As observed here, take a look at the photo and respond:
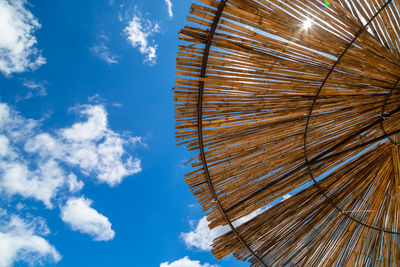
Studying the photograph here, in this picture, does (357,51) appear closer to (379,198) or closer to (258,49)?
(258,49)

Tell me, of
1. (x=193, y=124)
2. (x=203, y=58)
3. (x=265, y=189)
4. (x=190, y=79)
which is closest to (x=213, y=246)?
(x=265, y=189)

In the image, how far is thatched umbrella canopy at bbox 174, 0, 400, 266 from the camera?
9.14 ft

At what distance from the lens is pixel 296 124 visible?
343 centimetres

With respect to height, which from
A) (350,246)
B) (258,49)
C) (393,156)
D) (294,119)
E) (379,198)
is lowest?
(350,246)

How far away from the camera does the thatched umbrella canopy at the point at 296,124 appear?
2787mm

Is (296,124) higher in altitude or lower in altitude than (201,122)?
lower

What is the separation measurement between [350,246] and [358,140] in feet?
5.35

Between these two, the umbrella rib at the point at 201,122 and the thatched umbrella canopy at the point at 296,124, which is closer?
the umbrella rib at the point at 201,122

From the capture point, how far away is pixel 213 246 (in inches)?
143

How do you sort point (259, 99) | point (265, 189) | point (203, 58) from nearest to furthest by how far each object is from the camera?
1. point (203, 58)
2. point (259, 99)
3. point (265, 189)

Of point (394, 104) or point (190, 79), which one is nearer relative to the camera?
point (190, 79)

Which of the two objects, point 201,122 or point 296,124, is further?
point 296,124

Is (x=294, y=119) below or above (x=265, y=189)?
above

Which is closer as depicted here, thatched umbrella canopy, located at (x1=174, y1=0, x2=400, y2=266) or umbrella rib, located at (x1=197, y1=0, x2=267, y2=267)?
umbrella rib, located at (x1=197, y1=0, x2=267, y2=267)
